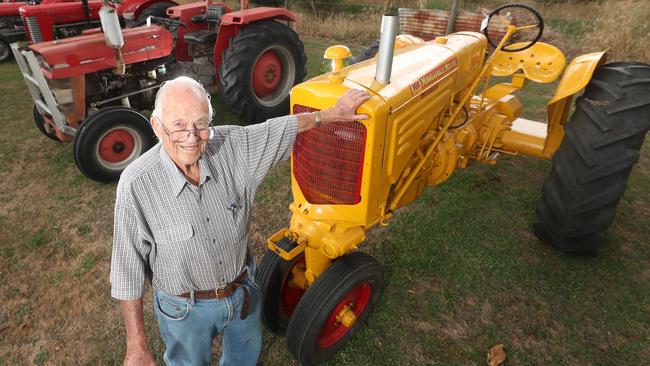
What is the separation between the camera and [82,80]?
4.00 m

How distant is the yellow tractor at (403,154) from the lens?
78.4 inches

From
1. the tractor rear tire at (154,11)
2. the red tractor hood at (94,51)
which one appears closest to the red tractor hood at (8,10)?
the tractor rear tire at (154,11)

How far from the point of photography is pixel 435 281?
288cm

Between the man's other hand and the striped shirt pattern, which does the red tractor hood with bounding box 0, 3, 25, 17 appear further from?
the man's other hand

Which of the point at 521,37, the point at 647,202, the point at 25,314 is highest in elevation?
the point at 521,37

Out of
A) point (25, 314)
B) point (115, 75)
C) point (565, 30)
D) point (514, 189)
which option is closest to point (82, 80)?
point (115, 75)

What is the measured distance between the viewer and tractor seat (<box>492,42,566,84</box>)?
2977mm

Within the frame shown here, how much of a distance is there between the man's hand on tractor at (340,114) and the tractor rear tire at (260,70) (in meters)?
2.93

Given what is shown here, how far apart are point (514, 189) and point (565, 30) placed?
20.2 feet

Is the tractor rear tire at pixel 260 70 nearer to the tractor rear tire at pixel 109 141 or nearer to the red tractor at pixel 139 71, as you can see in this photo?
the red tractor at pixel 139 71

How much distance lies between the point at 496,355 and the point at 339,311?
38.9 inches

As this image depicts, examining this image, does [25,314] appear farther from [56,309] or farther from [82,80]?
[82,80]

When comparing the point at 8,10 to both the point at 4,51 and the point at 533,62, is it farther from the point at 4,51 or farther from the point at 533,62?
the point at 533,62

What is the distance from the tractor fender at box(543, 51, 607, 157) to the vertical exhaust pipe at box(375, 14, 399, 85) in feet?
4.61
